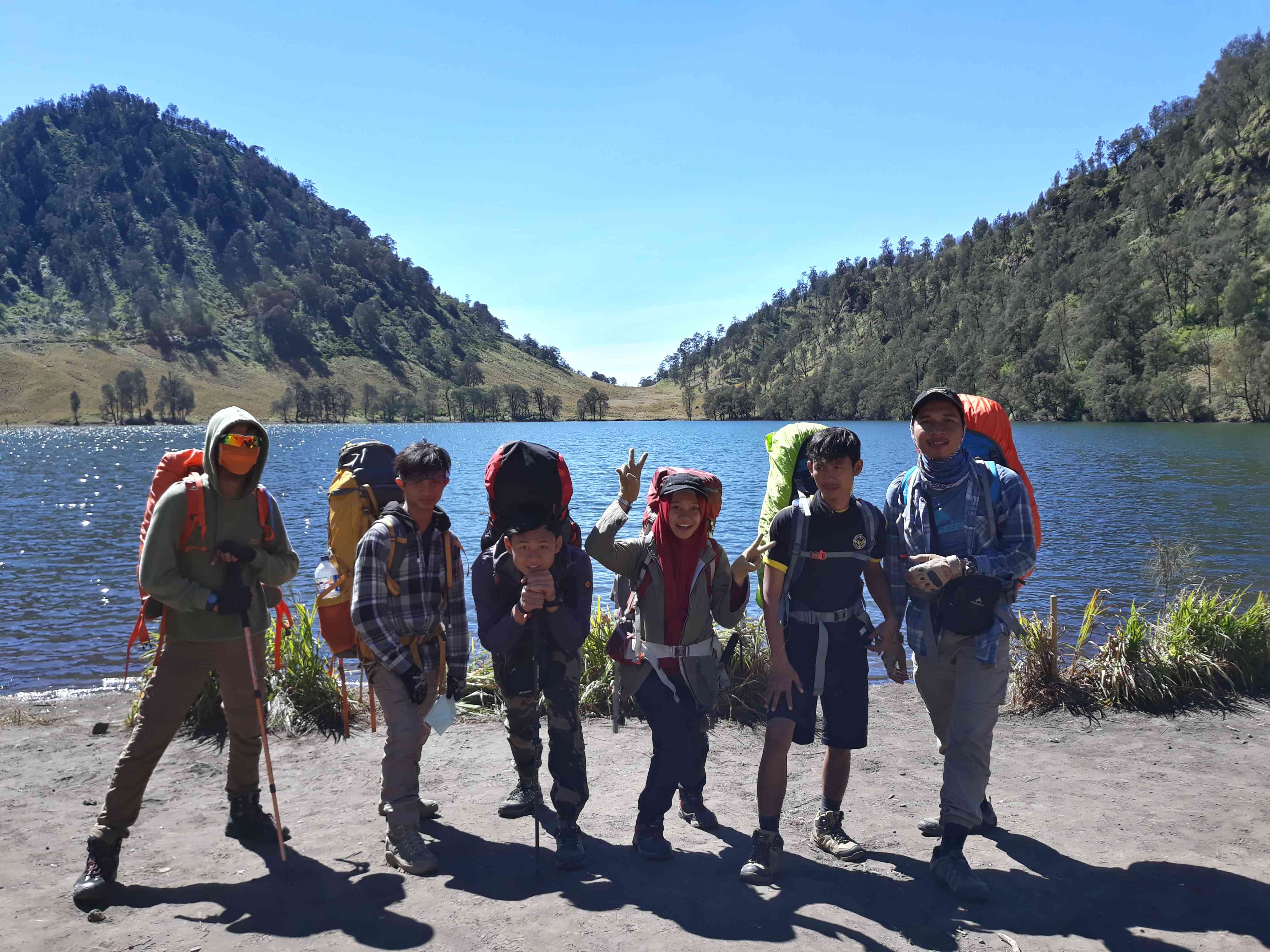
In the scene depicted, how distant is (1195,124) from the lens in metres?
153

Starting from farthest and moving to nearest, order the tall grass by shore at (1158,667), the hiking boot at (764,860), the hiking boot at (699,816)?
the tall grass by shore at (1158,667) → the hiking boot at (699,816) → the hiking boot at (764,860)

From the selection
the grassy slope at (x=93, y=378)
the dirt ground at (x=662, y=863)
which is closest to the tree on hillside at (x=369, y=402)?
the grassy slope at (x=93, y=378)

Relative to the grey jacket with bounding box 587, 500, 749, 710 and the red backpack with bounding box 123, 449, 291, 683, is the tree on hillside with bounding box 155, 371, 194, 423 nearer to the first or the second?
the red backpack with bounding box 123, 449, 291, 683

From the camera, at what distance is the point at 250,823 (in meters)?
4.31

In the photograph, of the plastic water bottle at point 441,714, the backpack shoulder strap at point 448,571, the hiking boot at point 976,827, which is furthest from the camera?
the hiking boot at point 976,827

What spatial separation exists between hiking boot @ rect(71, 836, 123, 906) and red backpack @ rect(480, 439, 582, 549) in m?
2.32

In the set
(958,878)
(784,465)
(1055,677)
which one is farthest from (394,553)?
(1055,677)

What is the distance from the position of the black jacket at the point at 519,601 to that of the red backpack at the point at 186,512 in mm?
1217

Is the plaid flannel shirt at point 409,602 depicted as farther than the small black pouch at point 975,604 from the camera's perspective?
Yes

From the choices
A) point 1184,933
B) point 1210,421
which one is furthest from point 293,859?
point 1210,421

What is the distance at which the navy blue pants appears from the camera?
13.3 feet

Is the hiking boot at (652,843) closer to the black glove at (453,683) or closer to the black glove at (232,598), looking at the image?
the black glove at (453,683)

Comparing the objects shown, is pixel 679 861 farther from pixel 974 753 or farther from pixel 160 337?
pixel 160 337

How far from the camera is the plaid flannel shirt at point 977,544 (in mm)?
3834
